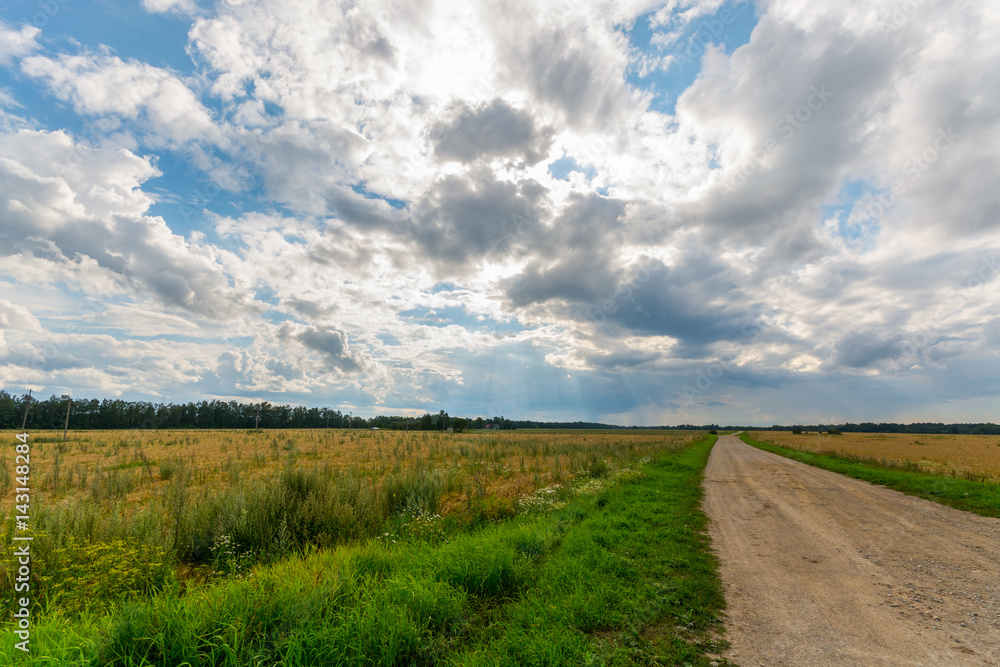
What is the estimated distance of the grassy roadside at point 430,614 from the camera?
11.7ft

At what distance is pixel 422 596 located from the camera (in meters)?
4.63

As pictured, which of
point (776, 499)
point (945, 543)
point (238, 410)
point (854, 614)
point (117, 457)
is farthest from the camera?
point (238, 410)

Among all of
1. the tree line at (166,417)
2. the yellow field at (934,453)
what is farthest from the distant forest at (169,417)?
the yellow field at (934,453)

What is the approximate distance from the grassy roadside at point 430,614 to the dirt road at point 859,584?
60cm

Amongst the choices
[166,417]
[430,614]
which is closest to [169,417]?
[166,417]

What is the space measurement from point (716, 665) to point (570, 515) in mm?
6158

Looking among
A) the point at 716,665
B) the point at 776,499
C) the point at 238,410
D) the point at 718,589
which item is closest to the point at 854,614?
the point at 718,589

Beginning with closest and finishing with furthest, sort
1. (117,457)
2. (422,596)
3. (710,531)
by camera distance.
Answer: (422,596), (710,531), (117,457)

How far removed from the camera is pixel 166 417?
384ft

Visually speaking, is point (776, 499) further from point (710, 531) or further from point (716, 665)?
point (716, 665)

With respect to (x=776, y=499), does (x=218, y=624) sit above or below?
above

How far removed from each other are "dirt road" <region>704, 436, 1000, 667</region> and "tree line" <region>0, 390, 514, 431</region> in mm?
86750

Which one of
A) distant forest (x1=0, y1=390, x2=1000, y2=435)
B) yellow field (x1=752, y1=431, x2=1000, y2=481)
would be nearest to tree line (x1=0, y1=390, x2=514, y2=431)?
distant forest (x1=0, y1=390, x2=1000, y2=435)

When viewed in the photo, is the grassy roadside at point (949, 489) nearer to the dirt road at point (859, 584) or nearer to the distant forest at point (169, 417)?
the dirt road at point (859, 584)
